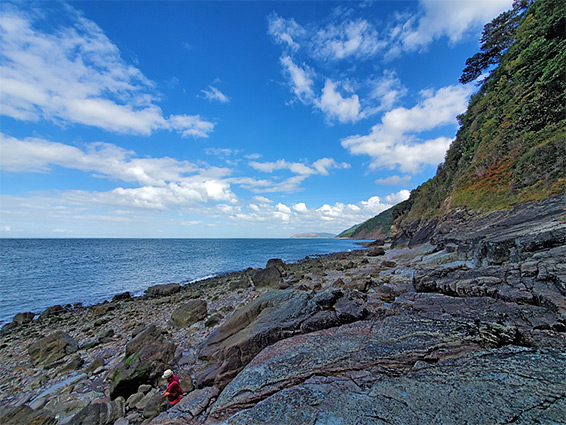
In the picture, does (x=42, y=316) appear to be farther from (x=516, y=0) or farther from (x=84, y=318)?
(x=516, y=0)

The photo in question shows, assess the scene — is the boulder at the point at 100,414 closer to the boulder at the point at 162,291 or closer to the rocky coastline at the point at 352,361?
the rocky coastline at the point at 352,361

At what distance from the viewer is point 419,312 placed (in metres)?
7.97

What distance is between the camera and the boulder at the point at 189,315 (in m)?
15.3

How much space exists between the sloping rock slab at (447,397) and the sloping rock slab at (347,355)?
0.47m

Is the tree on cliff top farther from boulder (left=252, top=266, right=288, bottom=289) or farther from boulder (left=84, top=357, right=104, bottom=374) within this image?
boulder (left=84, top=357, right=104, bottom=374)

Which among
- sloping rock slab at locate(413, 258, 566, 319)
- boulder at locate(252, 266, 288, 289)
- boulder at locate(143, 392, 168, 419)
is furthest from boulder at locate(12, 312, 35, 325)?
sloping rock slab at locate(413, 258, 566, 319)

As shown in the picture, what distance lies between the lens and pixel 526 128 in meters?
25.2

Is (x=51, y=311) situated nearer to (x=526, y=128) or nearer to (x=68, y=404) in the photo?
(x=68, y=404)

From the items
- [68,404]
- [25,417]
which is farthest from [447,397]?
[25,417]

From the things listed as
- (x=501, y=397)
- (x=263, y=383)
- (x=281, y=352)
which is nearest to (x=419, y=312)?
(x=501, y=397)

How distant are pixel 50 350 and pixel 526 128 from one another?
45.4 m

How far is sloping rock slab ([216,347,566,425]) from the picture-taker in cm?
367

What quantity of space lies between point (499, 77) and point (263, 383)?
51774 mm

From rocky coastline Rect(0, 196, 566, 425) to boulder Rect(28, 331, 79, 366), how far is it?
0.06 meters
